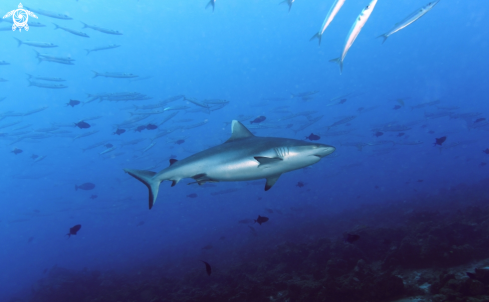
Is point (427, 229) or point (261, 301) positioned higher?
point (427, 229)

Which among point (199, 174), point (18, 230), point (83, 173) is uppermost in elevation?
point (83, 173)

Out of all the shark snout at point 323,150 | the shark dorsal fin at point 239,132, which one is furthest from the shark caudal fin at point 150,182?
the shark snout at point 323,150

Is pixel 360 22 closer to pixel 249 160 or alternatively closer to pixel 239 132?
pixel 239 132

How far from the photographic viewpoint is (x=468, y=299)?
3.88m

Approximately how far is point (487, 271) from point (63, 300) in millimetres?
19733

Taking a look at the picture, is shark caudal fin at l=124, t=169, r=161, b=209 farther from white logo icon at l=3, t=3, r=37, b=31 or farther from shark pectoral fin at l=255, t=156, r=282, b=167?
white logo icon at l=3, t=3, r=37, b=31

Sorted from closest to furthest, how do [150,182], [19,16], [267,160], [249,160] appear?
[267,160]
[249,160]
[150,182]
[19,16]

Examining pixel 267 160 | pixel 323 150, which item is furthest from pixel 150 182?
pixel 323 150

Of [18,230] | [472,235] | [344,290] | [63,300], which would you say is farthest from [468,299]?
[18,230]

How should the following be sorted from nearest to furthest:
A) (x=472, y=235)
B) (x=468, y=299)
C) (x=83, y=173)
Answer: (x=468, y=299), (x=472, y=235), (x=83, y=173)

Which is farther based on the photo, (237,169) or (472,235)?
(472,235)

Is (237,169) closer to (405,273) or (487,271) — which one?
(487,271)

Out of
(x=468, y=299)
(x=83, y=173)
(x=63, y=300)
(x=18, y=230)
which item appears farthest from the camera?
(x=18, y=230)

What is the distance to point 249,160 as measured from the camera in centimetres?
384
